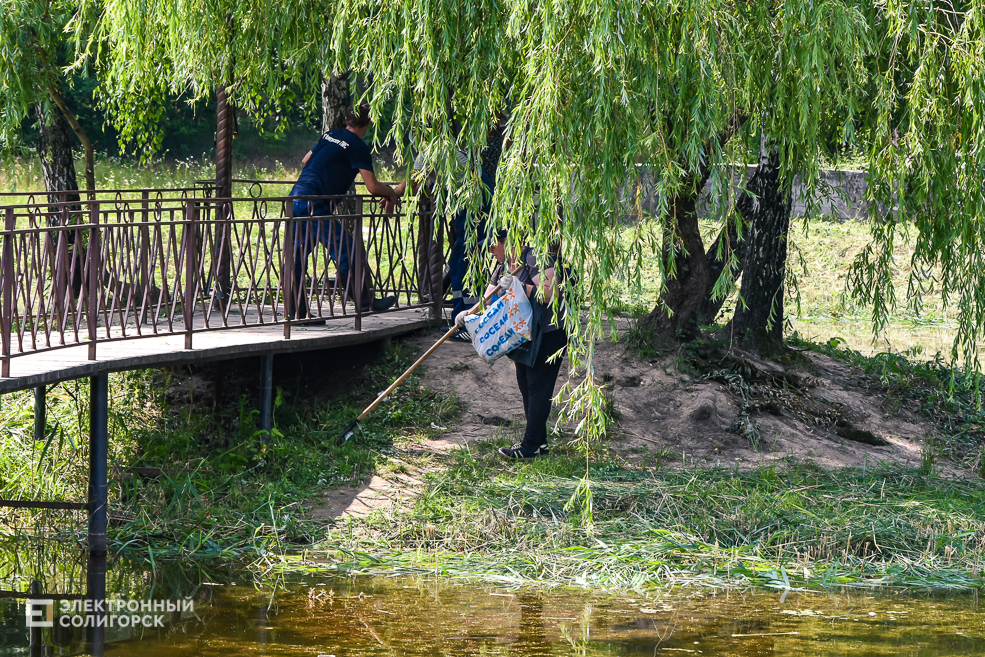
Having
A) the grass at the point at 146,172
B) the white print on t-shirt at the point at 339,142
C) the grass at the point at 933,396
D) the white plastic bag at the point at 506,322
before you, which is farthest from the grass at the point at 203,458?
the grass at the point at 146,172

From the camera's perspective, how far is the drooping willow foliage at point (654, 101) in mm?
5672

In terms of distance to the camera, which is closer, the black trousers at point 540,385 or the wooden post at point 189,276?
the wooden post at point 189,276

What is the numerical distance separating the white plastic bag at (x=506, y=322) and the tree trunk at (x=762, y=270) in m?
3.15

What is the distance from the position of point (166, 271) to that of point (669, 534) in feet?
12.6

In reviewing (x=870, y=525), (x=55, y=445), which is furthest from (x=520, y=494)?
(x=55, y=445)

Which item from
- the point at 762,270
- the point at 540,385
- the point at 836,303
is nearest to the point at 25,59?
the point at 540,385

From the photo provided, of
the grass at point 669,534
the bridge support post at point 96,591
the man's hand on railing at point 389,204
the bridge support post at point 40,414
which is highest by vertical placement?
the man's hand on railing at point 389,204

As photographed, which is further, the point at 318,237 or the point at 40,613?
the point at 318,237

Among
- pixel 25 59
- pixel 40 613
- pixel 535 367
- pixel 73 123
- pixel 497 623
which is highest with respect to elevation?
pixel 25 59

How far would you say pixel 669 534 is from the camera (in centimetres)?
663

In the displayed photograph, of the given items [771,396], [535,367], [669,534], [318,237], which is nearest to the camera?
[669,534]

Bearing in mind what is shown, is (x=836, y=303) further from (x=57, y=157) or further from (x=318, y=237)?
(x=57, y=157)

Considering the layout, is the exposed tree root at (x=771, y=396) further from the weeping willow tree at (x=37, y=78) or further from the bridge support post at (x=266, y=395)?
the weeping willow tree at (x=37, y=78)

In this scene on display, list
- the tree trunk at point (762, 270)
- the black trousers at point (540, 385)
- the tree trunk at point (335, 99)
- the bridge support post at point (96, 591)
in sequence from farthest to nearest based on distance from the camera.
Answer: the tree trunk at point (335, 99), the tree trunk at point (762, 270), the black trousers at point (540, 385), the bridge support post at point (96, 591)
